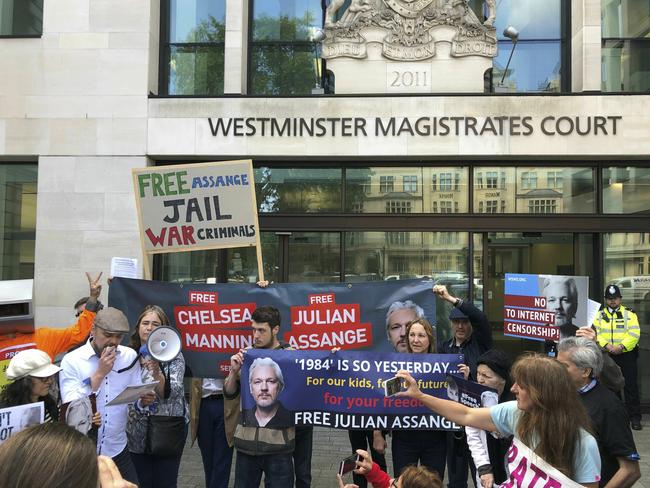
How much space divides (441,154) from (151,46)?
5214mm

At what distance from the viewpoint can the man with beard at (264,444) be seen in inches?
170

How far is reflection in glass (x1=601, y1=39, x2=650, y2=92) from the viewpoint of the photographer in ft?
31.0

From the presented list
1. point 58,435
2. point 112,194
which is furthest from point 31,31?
Answer: point 58,435

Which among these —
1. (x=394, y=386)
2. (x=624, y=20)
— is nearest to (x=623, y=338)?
(x=624, y=20)

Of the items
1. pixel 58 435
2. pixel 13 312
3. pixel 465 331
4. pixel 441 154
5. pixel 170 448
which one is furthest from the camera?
pixel 441 154

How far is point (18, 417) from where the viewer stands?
3072 millimetres

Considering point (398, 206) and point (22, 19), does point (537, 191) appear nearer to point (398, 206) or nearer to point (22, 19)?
point (398, 206)

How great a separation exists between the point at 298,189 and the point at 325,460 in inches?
178

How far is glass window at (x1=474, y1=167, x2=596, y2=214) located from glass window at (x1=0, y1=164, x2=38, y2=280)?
25.3 ft

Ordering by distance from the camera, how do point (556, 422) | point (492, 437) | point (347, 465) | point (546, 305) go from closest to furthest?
point (556, 422) < point (347, 465) < point (492, 437) < point (546, 305)

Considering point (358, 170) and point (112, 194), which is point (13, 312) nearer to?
point (112, 194)

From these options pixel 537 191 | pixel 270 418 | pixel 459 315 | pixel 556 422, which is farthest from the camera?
pixel 537 191

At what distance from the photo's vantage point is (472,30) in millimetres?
9320

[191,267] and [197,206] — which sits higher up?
[197,206]
